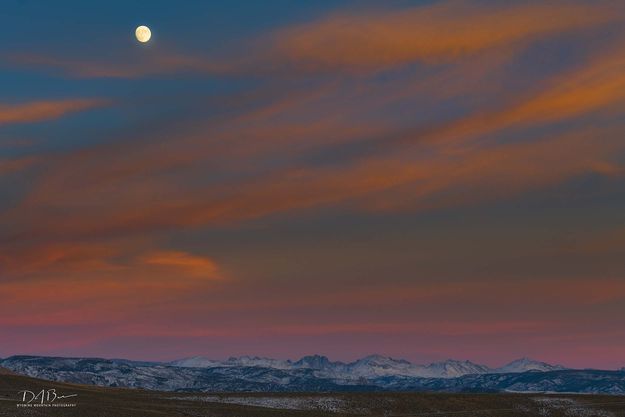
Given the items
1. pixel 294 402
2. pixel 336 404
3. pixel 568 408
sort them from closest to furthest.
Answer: pixel 336 404 → pixel 294 402 → pixel 568 408

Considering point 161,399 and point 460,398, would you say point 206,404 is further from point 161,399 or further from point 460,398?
point 460,398

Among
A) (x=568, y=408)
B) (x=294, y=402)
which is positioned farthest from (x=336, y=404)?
(x=568, y=408)

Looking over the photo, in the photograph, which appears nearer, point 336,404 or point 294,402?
point 336,404

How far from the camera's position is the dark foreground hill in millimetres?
122750

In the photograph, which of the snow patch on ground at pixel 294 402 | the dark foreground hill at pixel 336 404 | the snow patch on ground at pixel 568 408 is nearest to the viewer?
the dark foreground hill at pixel 336 404

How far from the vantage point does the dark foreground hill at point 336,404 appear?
122750 millimetres

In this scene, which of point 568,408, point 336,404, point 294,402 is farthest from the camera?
point 568,408

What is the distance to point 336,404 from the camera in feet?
465

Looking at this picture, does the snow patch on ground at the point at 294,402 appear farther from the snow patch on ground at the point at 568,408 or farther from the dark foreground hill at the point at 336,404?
the snow patch on ground at the point at 568,408

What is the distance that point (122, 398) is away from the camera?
453 feet

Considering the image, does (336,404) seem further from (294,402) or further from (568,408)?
(568,408)

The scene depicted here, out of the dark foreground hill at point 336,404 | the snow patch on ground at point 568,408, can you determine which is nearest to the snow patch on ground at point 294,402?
the dark foreground hill at point 336,404

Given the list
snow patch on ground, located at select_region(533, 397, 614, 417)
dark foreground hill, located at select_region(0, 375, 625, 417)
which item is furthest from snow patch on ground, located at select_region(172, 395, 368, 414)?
snow patch on ground, located at select_region(533, 397, 614, 417)

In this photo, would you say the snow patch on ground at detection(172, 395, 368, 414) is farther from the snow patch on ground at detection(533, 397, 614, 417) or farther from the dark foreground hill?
the snow patch on ground at detection(533, 397, 614, 417)
